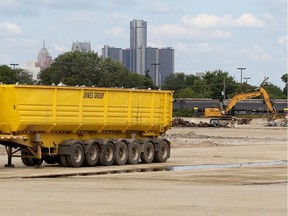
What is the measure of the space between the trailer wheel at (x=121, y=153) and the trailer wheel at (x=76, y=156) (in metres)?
1.94

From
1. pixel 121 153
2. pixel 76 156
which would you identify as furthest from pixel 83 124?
pixel 121 153

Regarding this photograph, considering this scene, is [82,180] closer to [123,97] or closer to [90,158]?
[90,158]

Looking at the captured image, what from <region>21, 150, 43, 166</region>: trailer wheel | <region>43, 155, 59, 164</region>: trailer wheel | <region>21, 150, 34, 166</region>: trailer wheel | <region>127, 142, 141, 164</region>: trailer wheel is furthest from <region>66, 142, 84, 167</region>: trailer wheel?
<region>127, 142, 141, 164</region>: trailer wheel

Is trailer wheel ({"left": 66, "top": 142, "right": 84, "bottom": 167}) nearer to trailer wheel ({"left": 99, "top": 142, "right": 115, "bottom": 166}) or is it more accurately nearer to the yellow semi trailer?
the yellow semi trailer

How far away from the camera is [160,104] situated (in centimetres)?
4041

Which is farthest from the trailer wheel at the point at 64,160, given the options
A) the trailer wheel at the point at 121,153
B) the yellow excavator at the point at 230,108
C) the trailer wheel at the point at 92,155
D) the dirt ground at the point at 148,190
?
the yellow excavator at the point at 230,108

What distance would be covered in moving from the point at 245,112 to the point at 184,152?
135 m

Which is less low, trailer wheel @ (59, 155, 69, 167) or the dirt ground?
trailer wheel @ (59, 155, 69, 167)

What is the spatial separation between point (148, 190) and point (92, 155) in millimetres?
11393

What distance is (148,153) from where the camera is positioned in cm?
3922

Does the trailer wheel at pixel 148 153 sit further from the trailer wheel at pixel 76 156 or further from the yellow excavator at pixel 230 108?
the yellow excavator at pixel 230 108

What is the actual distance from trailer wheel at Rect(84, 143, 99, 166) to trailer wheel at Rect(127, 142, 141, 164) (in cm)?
187

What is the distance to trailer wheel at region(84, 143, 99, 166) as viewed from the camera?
35531mm

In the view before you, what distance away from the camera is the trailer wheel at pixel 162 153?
3956 cm
